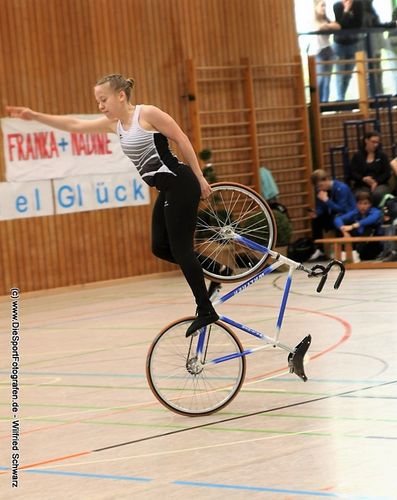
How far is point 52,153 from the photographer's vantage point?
13422mm

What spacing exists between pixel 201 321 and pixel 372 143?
9.35 metres

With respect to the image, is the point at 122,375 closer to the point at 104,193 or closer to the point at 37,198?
the point at 37,198

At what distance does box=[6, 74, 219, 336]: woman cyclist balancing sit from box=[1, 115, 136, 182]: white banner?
24.8 ft

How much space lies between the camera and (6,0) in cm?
1295

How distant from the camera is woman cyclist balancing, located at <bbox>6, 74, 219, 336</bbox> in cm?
548

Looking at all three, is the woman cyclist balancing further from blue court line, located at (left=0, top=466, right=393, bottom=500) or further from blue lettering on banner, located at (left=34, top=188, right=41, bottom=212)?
blue lettering on banner, located at (left=34, top=188, right=41, bottom=212)

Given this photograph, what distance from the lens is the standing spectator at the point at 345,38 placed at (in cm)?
1620

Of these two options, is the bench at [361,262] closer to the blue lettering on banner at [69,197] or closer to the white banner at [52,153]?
the white banner at [52,153]

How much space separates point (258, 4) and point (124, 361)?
8.78 m

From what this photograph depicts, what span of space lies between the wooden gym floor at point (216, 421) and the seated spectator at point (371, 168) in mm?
4702

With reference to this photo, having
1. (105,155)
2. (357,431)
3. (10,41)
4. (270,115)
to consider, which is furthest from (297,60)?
(357,431)

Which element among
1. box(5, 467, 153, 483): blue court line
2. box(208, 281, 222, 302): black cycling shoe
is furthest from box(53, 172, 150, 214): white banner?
box(5, 467, 153, 483): blue court line

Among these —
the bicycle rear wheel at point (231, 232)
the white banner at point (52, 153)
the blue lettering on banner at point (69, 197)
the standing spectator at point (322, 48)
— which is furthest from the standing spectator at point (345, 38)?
the bicycle rear wheel at point (231, 232)

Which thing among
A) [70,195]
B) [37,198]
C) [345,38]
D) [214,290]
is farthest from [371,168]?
[214,290]
